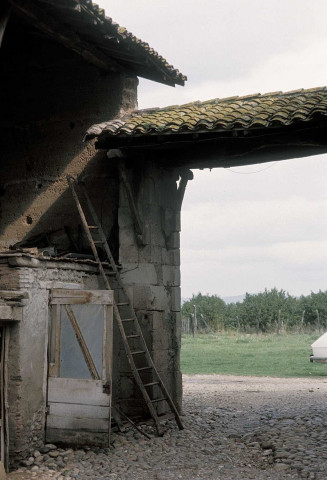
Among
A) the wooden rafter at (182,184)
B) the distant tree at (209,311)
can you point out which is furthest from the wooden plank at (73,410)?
the distant tree at (209,311)

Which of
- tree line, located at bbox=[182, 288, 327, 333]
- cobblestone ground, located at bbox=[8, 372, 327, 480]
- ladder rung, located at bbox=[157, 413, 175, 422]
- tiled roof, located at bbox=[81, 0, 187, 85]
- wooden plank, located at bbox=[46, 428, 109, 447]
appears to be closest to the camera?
→ cobblestone ground, located at bbox=[8, 372, 327, 480]

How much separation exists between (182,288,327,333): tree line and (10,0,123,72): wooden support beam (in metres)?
25.5

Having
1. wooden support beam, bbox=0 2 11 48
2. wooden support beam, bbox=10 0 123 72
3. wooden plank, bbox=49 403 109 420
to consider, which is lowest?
wooden plank, bbox=49 403 109 420

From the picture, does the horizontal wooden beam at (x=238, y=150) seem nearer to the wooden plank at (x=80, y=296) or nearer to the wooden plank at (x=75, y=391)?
the wooden plank at (x=80, y=296)

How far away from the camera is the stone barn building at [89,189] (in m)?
8.05

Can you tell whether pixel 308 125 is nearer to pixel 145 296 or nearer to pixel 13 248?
pixel 145 296

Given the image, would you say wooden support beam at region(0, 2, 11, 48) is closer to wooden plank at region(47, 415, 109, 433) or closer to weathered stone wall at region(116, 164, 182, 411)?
weathered stone wall at region(116, 164, 182, 411)

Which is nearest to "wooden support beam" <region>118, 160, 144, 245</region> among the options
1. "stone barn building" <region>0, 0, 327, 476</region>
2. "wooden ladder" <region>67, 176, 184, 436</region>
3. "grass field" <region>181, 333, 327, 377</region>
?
"stone barn building" <region>0, 0, 327, 476</region>

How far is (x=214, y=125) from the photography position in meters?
8.95

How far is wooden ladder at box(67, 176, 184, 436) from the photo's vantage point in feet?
31.1

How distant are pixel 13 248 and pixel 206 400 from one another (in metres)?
6.16

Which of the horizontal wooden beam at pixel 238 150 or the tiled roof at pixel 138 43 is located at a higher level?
the tiled roof at pixel 138 43

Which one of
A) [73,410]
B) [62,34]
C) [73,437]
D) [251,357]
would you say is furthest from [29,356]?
[251,357]

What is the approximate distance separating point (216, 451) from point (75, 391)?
2056 mm
